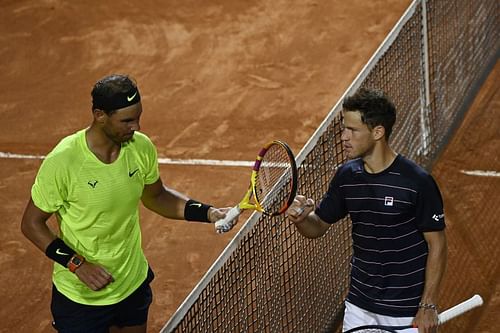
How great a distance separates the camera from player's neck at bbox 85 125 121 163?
549 centimetres

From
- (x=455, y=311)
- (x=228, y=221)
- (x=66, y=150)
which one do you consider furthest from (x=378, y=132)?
(x=66, y=150)

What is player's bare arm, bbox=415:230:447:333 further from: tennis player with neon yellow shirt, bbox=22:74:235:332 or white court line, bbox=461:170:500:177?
white court line, bbox=461:170:500:177

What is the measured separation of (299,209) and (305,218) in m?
0.09

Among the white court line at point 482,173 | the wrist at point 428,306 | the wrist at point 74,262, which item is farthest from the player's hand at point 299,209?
the white court line at point 482,173

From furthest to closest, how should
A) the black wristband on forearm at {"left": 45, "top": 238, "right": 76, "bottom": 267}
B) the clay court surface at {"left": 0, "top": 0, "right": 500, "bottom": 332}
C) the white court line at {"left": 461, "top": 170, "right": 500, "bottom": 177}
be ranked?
the white court line at {"left": 461, "top": 170, "right": 500, "bottom": 177} < the clay court surface at {"left": 0, "top": 0, "right": 500, "bottom": 332} < the black wristband on forearm at {"left": 45, "top": 238, "right": 76, "bottom": 267}

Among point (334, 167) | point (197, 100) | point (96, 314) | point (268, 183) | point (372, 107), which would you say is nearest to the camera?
point (372, 107)

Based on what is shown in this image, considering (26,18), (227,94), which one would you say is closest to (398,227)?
(227,94)

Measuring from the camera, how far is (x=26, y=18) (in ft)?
45.5

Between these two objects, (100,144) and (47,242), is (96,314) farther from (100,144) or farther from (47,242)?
(100,144)

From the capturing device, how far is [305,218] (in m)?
5.53

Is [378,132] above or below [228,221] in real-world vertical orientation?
above

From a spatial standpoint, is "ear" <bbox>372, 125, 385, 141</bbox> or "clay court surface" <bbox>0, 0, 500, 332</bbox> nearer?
"ear" <bbox>372, 125, 385, 141</bbox>

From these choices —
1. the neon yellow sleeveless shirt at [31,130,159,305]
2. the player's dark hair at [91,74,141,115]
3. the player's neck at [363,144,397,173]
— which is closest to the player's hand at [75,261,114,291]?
the neon yellow sleeveless shirt at [31,130,159,305]

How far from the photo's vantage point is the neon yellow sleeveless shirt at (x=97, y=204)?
5.41 m
